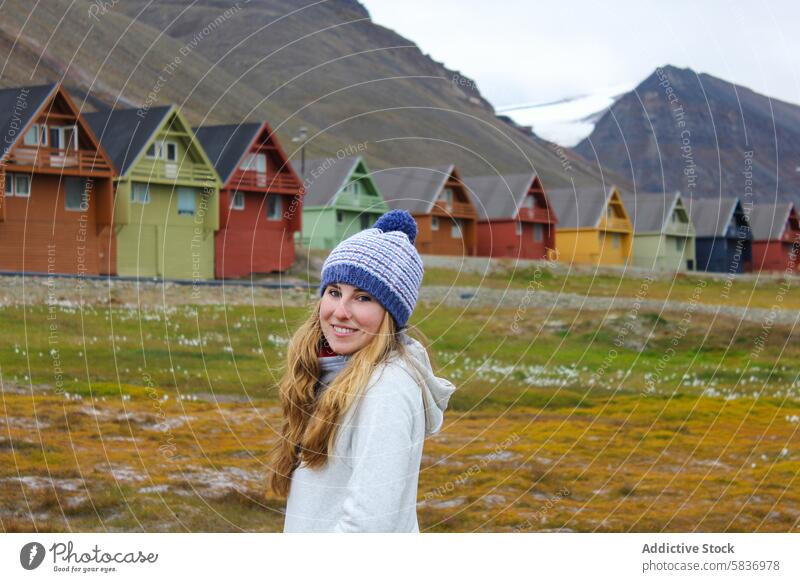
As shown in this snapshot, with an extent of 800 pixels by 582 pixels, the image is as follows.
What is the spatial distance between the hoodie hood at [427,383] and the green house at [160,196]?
28.0 metres

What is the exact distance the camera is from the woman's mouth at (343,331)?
4215mm

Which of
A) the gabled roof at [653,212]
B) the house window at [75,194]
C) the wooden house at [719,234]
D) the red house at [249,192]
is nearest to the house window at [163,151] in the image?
the red house at [249,192]

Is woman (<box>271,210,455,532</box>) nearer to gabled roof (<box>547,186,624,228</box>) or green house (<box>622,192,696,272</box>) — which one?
gabled roof (<box>547,186,624,228</box>)

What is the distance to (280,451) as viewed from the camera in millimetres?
4383

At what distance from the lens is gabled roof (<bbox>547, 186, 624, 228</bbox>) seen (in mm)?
54531

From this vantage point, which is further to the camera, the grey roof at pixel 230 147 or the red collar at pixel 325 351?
the grey roof at pixel 230 147

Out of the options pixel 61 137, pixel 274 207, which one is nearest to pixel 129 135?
pixel 61 137

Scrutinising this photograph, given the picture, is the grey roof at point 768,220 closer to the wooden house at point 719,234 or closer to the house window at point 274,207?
the wooden house at point 719,234

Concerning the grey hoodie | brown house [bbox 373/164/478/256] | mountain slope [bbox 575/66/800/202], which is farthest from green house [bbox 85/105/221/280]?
the grey hoodie

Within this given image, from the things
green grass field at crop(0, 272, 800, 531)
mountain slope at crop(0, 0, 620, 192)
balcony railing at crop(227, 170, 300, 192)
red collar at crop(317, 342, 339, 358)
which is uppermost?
mountain slope at crop(0, 0, 620, 192)

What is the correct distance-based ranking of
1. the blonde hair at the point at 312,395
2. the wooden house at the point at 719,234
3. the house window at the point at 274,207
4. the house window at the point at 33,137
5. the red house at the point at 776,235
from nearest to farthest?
the blonde hair at the point at 312,395, the house window at the point at 33,137, the house window at the point at 274,207, the red house at the point at 776,235, the wooden house at the point at 719,234

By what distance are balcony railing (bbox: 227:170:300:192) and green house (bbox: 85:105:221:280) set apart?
3.69 feet
